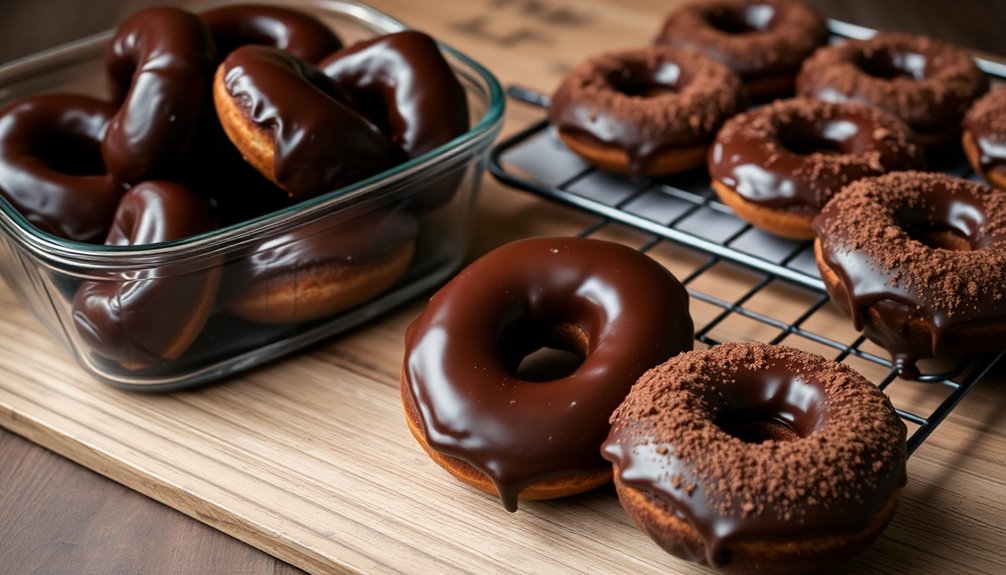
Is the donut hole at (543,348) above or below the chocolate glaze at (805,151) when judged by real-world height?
below

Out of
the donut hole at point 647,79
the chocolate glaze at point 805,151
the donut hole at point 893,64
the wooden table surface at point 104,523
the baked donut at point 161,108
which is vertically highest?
the baked donut at point 161,108

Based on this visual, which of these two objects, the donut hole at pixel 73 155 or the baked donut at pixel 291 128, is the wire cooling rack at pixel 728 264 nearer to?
the baked donut at pixel 291 128

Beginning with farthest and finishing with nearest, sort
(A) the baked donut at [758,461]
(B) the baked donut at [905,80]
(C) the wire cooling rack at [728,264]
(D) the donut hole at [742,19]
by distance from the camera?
(D) the donut hole at [742,19] < (B) the baked donut at [905,80] < (C) the wire cooling rack at [728,264] < (A) the baked donut at [758,461]

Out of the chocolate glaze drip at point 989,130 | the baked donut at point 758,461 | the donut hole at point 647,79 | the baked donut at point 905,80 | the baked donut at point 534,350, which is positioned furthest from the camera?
the donut hole at point 647,79

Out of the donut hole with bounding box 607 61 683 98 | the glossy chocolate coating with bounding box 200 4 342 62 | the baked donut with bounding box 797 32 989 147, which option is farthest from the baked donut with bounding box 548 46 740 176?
the glossy chocolate coating with bounding box 200 4 342 62

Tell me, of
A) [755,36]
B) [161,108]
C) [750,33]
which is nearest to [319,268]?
[161,108]

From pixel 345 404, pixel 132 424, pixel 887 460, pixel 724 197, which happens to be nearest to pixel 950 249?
pixel 724 197

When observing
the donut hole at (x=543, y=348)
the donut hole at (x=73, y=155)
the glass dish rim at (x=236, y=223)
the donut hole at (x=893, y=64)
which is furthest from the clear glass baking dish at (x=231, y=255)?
the donut hole at (x=893, y=64)

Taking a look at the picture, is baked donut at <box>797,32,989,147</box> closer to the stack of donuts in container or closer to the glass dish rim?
the stack of donuts in container
